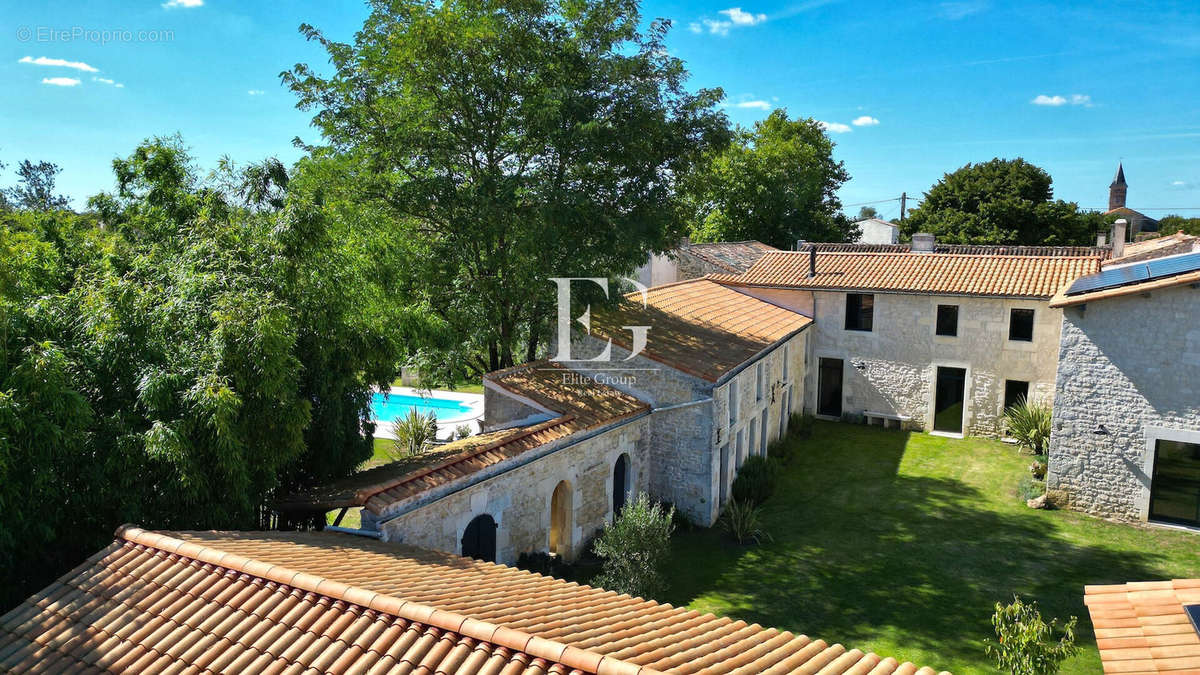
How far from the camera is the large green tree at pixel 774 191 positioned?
50031 millimetres

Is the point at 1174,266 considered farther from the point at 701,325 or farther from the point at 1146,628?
the point at 1146,628

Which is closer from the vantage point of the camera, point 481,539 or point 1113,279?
point 481,539

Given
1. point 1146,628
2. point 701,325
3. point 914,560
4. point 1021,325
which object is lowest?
point 914,560

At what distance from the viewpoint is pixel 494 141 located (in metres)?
17.5

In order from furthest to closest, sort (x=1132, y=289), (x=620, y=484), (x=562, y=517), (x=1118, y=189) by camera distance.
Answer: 1. (x=1118, y=189)
2. (x=1132, y=289)
3. (x=620, y=484)
4. (x=562, y=517)

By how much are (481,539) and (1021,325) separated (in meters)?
20.3

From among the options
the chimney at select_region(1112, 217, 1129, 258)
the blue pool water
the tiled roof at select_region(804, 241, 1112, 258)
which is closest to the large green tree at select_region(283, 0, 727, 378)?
the blue pool water

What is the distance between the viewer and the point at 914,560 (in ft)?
53.2

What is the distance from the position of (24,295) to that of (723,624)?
1082cm

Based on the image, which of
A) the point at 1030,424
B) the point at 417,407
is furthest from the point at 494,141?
the point at 1030,424

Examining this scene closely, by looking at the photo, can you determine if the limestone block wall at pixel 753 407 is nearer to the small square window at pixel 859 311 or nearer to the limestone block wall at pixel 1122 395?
the small square window at pixel 859 311

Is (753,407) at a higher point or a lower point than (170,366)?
lower

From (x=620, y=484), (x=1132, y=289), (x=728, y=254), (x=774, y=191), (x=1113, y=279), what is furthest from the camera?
(x=774, y=191)

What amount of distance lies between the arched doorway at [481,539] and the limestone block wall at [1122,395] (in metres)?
14.9
